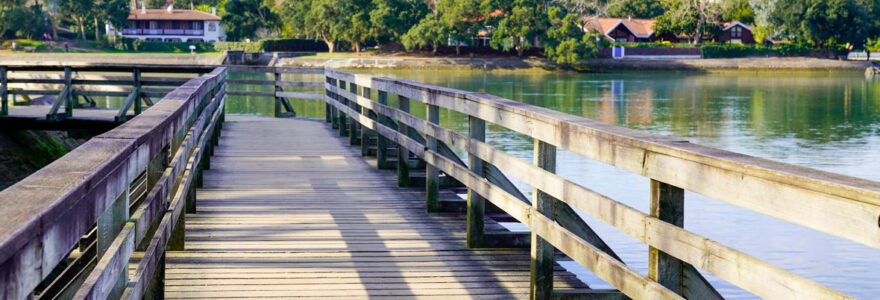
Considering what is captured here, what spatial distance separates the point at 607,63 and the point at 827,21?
20.4 m

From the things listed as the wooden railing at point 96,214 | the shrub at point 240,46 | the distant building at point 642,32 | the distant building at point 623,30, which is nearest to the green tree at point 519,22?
the distant building at point 642,32

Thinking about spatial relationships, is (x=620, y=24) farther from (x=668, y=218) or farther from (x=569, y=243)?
(x=668, y=218)

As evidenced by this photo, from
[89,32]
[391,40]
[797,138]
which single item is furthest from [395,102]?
[89,32]

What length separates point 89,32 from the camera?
9862 cm

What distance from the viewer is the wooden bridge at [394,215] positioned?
2430 mm

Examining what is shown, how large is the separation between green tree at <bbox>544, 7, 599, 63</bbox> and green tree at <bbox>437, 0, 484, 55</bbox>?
20.8ft

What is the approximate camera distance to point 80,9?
90.7 metres

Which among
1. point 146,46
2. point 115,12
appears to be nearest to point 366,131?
point 146,46

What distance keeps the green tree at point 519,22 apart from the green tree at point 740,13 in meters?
21.6

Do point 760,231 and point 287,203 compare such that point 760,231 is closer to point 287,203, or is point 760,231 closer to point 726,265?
point 287,203

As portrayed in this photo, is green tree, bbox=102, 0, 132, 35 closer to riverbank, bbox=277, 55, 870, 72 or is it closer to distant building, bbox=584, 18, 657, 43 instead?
riverbank, bbox=277, 55, 870, 72

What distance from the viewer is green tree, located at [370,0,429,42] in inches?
3056

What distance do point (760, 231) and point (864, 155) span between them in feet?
34.6

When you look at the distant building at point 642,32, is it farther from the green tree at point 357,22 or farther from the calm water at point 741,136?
the calm water at point 741,136
